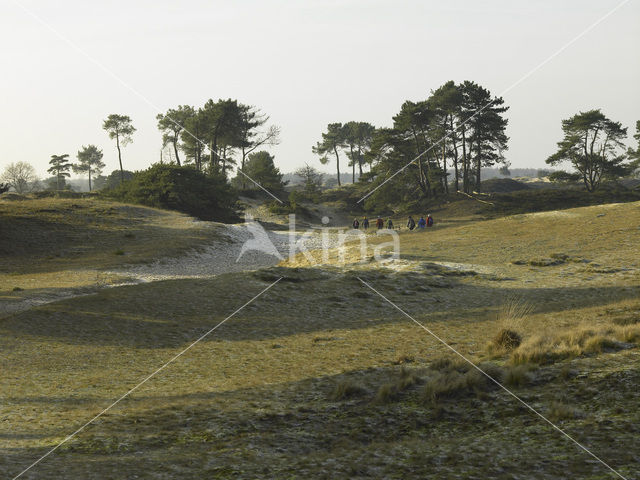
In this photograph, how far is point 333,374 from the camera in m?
12.7

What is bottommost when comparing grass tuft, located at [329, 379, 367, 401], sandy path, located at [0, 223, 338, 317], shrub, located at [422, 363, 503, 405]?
grass tuft, located at [329, 379, 367, 401]

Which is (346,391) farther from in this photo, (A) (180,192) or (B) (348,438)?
(A) (180,192)

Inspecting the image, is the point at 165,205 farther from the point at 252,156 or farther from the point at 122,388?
the point at 252,156

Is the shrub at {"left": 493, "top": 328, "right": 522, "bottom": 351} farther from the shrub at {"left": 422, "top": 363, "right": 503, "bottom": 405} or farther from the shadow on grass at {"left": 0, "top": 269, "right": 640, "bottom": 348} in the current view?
the shadow on grass at {"left": 0, "top": 269, "right": 640, "bottom": 348}

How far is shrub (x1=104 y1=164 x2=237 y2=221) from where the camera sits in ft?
191

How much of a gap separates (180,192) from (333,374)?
4988 centimetres

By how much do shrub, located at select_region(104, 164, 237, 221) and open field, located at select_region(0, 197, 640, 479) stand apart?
2994cm

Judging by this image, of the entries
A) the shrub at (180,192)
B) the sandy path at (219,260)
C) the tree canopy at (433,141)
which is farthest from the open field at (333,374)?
the tree canopy at (433,141)

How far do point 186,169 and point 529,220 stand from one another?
131 feet

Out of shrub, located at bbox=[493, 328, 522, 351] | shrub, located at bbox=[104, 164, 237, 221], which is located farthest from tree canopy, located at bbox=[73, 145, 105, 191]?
shrub, located at bbox=[493, 328, 522, 351]

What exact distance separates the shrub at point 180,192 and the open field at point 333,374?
98.2 ft

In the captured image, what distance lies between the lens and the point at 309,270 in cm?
2886

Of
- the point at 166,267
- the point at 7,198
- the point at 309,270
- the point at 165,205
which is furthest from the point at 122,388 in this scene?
the point at 7,198

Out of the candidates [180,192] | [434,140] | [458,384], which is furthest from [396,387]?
[434,140]
